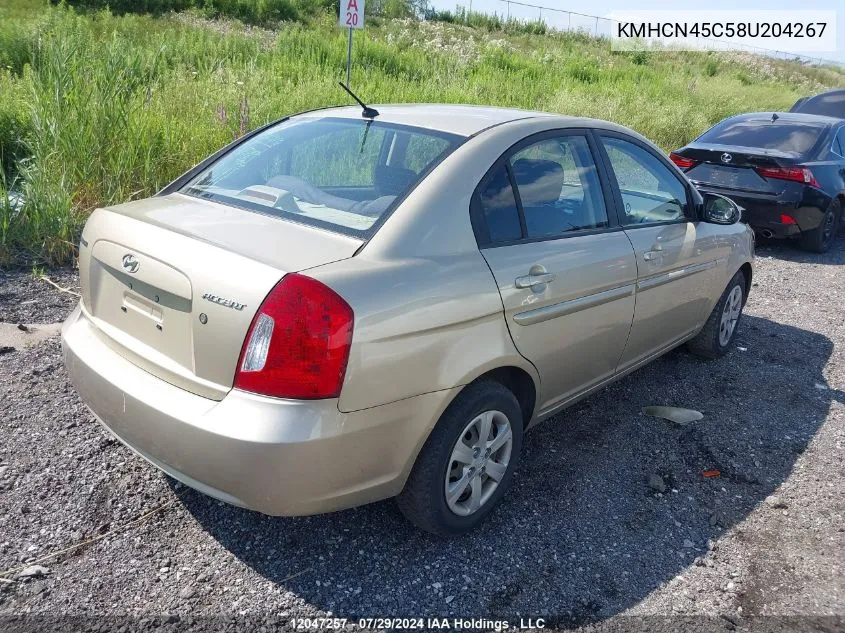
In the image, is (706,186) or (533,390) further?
(706,186)

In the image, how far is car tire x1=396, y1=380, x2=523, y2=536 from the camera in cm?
279

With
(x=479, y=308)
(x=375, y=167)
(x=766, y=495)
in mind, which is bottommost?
(x=766, y=495)

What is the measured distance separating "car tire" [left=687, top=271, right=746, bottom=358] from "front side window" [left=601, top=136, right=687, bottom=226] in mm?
949

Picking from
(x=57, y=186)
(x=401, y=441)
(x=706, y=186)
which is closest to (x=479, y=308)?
(x=401, y=441)

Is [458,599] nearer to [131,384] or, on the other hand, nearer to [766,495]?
[131,384]

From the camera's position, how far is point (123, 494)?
10.4 feet

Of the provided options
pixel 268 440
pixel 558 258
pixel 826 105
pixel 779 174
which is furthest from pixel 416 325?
pixel 826 105

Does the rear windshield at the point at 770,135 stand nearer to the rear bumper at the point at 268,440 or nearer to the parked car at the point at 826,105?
the parked car at the point at 826,105

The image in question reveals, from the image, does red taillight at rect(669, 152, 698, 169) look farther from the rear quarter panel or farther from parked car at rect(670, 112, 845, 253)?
the rear quarter panel

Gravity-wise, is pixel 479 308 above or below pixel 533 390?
above

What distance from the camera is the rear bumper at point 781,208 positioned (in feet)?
27.1

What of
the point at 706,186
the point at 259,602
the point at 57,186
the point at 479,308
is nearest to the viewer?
the point at 259,602

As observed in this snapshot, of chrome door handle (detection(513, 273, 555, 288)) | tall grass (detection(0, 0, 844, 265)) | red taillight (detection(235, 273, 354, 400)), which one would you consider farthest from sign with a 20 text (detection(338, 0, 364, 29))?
red taillight (detection(235, 273, 354, 400))

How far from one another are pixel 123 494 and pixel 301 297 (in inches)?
57.3
